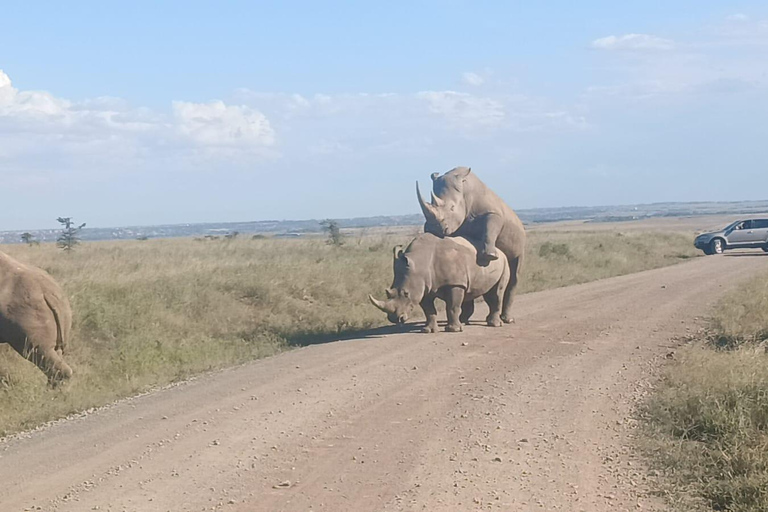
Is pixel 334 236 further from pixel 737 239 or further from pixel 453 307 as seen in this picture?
pixel 453 307

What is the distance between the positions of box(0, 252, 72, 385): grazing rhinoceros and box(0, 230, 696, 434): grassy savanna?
311 mm

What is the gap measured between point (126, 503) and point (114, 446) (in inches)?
67.4

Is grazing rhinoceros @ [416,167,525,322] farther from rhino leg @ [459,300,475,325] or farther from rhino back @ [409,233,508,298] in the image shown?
rhino leg @ [459,300,475,325]

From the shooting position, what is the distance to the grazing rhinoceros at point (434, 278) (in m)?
13.7

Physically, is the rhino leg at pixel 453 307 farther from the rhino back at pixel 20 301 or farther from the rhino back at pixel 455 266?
the rhino back at pixel 20 301

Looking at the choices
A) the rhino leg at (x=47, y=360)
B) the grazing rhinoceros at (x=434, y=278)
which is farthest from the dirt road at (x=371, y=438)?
the rhino leg at (x=47, y=360)

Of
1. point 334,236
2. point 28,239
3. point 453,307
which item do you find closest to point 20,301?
point 453,307

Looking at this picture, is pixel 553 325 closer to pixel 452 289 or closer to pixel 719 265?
pixel 452 289

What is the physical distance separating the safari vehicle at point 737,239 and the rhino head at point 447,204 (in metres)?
26.1

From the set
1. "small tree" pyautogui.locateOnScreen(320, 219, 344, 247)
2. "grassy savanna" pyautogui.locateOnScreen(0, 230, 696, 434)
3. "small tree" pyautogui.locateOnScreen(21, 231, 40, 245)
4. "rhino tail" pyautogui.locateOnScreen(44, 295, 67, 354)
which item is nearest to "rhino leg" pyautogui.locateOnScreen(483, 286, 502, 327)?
"grassy savanna" pyautogui.locateOnScreen(0, 230, 696, 434)

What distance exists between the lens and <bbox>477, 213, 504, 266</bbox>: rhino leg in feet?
48.1

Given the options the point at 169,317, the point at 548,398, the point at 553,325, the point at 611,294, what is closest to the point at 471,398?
the point at 548,398

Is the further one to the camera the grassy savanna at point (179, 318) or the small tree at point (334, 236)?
the small tree at point (334, 236)

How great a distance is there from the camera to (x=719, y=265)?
28656 mm
